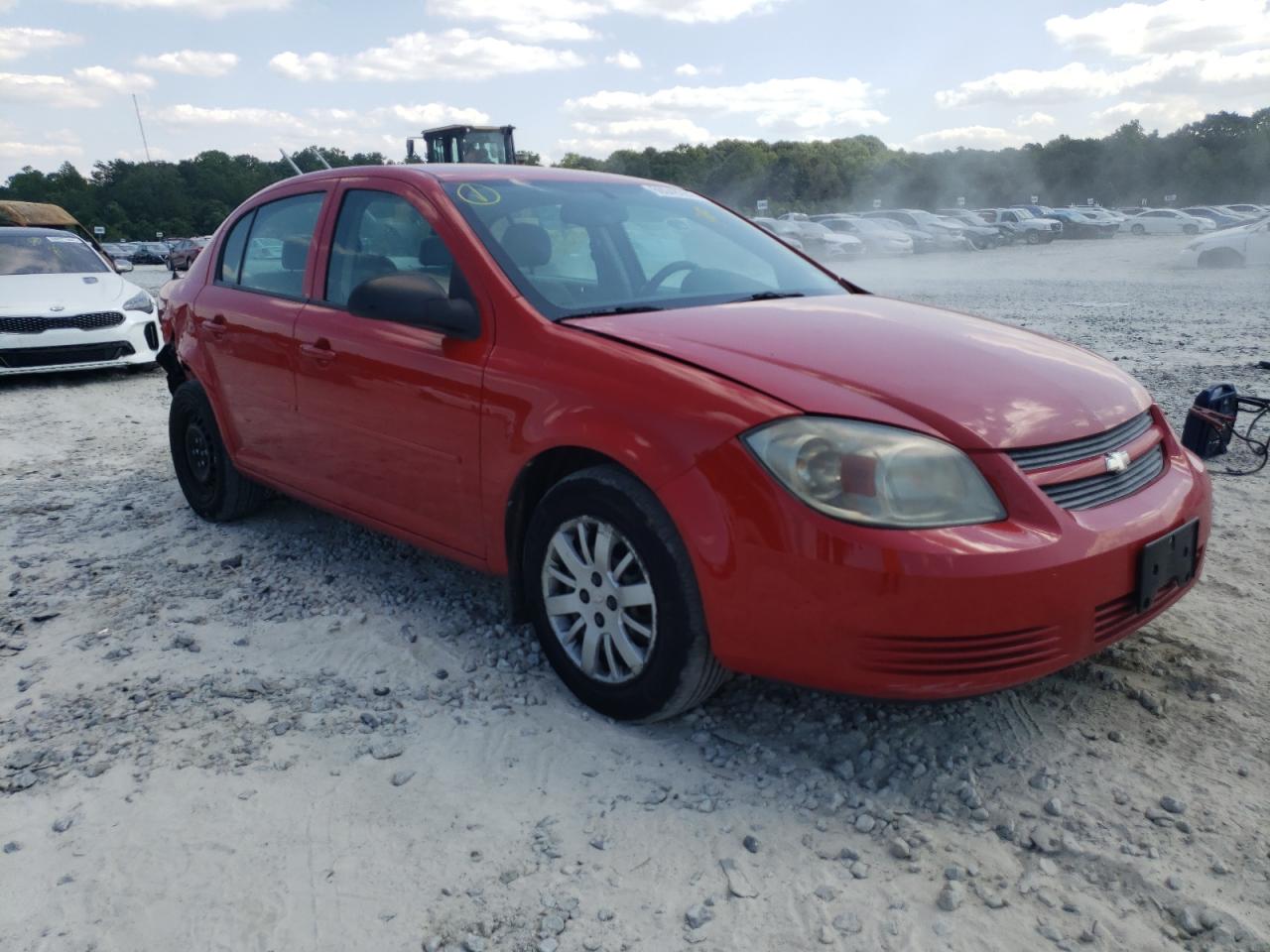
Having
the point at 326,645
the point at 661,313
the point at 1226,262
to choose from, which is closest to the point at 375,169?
the point at 661,313

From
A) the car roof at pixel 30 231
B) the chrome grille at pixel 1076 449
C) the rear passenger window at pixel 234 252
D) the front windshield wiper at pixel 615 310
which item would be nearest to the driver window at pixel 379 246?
the front windshield wiper at pixel 615 310

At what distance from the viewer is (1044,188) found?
257 feet

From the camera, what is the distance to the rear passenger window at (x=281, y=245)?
412 cm

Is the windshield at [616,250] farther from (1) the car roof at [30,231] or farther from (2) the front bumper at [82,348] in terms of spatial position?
(1) the car roof at [30,231]

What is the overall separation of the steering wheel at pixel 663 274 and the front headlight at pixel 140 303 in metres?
7.84

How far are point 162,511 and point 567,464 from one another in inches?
126

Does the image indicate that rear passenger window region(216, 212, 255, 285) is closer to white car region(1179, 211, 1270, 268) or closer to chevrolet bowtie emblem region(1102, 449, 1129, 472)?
chevrolet bowtie emblem region(1102, 449, 1129, 472)

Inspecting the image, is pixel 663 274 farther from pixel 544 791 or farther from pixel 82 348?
pixel 82 348

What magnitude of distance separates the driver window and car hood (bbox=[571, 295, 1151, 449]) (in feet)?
2.33

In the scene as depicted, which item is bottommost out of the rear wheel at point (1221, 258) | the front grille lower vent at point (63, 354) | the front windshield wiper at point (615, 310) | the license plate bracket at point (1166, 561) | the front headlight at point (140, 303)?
the rear wheel at point (1221, 258)

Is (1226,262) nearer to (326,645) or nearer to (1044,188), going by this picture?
(326,645)

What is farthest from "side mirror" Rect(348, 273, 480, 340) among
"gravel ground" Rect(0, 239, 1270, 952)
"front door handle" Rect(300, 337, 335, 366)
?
"gravel ground" Rect(0, 239, 1270, 952)

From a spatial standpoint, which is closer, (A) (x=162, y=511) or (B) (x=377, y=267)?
(B) (x=377, y=267)

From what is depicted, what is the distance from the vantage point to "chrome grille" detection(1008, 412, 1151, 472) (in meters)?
2.58
